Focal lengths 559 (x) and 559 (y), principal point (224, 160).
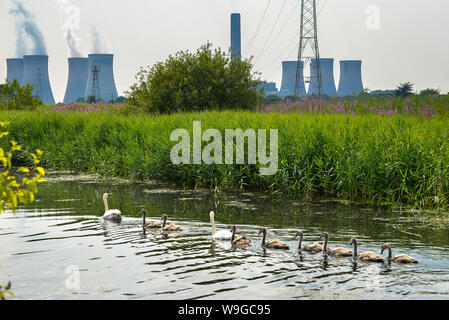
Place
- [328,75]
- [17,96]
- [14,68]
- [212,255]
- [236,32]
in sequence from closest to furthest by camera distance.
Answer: [212,255] < [17,96] < [14,68] < [328,75] < [236,32]

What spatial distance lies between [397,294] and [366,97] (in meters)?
23.8

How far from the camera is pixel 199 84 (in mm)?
29078

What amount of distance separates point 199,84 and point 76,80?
2576 inches

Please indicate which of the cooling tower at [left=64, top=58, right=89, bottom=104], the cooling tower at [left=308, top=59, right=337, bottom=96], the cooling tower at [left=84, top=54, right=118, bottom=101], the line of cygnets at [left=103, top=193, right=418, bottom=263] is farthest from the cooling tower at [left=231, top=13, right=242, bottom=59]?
the line of cygnets at [left=103, top=193, right=418, bottom=263]

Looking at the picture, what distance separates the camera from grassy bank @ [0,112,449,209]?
15087mm

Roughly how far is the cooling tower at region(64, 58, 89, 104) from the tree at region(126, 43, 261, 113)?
60701 mm

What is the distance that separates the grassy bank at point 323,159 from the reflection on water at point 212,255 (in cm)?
105

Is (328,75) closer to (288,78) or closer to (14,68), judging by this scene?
(288,78)

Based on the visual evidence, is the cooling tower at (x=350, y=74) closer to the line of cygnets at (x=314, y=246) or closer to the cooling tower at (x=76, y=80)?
the cooling tower at (x=76, y=80)

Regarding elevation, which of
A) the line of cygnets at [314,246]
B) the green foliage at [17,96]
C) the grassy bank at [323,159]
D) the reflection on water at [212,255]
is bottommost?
the reflection on water at [212,255]

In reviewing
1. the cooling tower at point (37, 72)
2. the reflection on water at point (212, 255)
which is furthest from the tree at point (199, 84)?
the cooling tower at point (37, 72)

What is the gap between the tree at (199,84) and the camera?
2897 cm

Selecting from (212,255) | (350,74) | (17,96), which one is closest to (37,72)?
(17,96)

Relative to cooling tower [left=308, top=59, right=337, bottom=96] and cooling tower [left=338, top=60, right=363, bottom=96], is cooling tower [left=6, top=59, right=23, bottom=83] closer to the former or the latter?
cooling tower [left=308, top=59, right=337, bottom=96]
